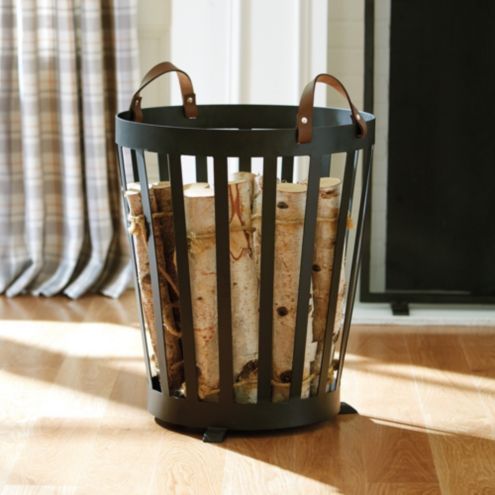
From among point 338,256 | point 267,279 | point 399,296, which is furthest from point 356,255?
point 399,296

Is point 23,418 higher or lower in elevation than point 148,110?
lower

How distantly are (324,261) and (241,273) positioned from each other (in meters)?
0.15

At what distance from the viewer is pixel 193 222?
192 cm

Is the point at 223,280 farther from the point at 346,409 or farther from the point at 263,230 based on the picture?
the point at 346,409

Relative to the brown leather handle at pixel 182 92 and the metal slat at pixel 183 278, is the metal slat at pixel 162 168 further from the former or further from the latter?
the metal slat at pixel 183 278

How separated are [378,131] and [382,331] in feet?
1.62

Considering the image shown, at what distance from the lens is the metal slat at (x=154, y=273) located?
6.16ft

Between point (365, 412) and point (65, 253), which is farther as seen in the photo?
point (65, 253)

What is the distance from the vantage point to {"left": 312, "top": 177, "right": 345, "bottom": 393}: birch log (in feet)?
6.39

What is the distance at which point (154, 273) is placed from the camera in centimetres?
194

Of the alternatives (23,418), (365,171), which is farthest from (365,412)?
(23,418)

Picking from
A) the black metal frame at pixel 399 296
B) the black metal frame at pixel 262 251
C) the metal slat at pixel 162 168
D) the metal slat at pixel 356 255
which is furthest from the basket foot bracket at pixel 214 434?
the black metal frame at pixel 399 296

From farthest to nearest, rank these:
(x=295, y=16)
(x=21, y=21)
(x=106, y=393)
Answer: (x=21, y=21) → (x=295, y=16) → (x=106, y=393)

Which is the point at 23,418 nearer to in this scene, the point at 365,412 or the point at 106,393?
the point at 106,393
